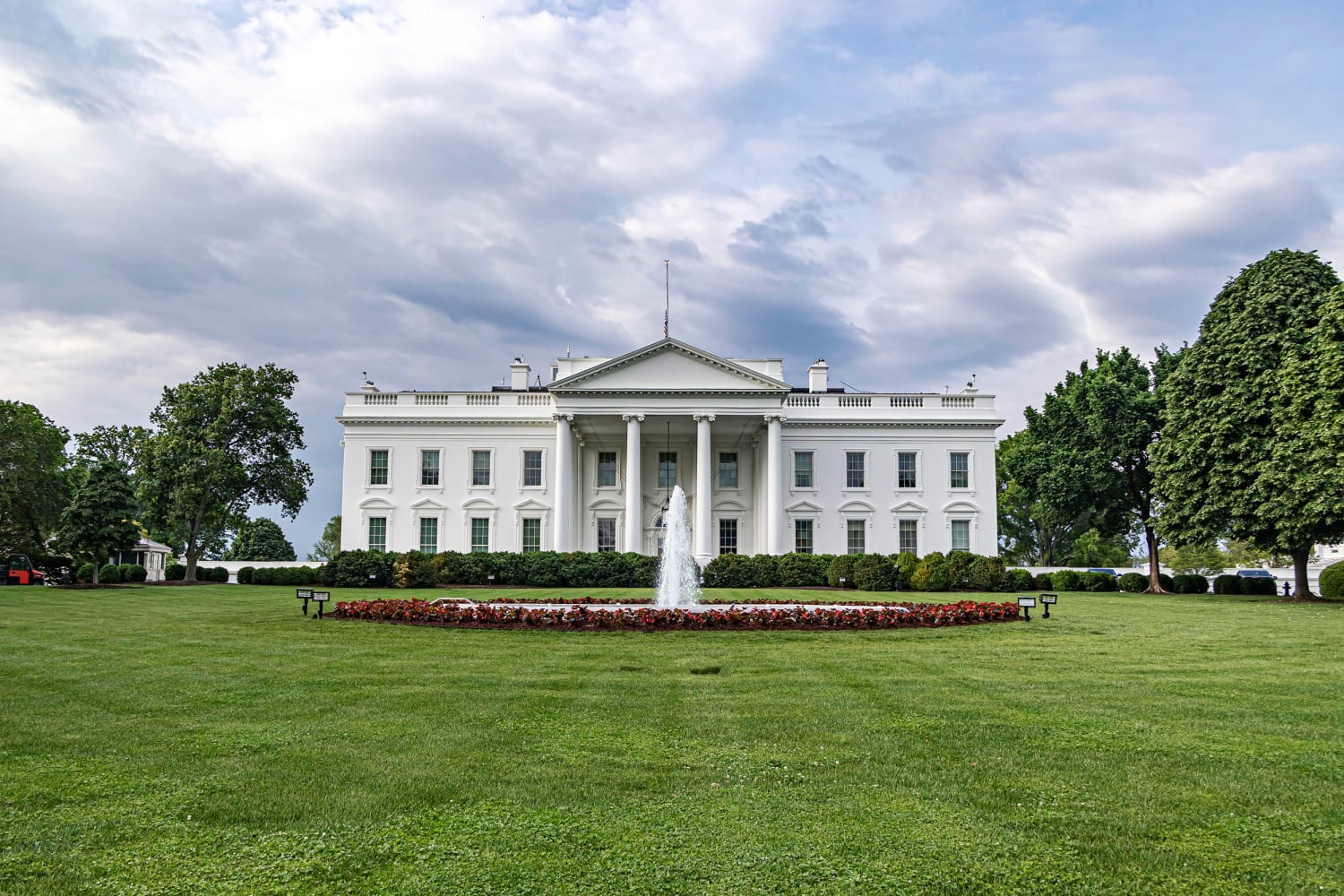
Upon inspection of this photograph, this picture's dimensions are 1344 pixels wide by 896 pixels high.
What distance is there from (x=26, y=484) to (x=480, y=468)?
21014mm

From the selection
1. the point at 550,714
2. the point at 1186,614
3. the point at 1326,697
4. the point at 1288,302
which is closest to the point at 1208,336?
the point at 1288,302

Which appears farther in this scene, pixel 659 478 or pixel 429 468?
pixel 659 478

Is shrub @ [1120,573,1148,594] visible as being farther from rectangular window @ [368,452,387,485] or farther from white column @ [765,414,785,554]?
rectangular window @ [368,452,387,485]

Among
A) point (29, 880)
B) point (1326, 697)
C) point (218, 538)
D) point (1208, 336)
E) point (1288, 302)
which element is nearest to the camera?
point (29, 880)

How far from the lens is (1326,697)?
9742 millimetres

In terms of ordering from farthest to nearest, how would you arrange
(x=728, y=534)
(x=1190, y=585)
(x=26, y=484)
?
(x=728, y=534), (x=26, y=484), (x=1190, y=585)

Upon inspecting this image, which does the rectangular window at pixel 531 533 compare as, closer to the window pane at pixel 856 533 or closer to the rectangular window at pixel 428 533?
the rectangular window at pixel 428 533

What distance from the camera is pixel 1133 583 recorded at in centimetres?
3719

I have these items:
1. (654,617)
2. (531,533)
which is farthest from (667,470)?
(654,617)

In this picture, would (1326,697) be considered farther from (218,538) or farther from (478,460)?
(218,538)

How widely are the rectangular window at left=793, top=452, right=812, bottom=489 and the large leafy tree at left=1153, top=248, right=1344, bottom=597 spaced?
50.0 feet

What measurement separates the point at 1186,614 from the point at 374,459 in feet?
115

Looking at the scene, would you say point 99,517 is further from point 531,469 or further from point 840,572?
point 840,572

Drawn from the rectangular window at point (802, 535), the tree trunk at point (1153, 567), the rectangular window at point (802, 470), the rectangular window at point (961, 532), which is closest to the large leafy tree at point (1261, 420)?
the tree trunk at point (1153, 567)
